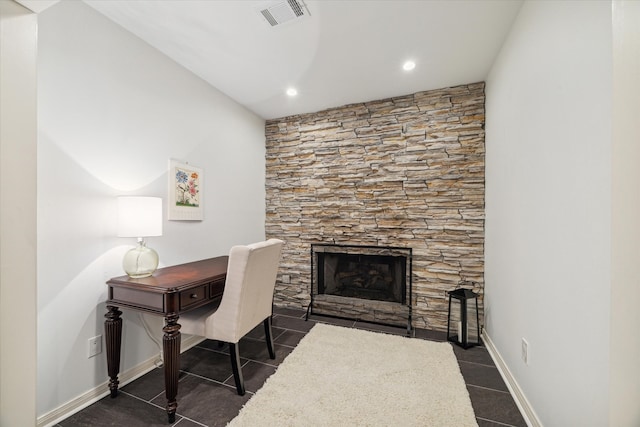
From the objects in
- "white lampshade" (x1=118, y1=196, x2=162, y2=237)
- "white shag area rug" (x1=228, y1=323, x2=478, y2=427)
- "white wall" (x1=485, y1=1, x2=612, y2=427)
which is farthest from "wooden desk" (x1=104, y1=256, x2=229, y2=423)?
"white wall" (x1=485, y1=1, x2=612, y2=427)

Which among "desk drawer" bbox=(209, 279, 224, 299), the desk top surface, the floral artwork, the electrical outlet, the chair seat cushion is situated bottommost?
the electrical outlet

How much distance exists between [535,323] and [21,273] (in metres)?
2.36

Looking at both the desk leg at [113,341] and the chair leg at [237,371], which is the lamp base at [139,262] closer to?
the desk leg at [113,341]

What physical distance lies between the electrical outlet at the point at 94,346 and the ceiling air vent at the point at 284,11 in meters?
2.42

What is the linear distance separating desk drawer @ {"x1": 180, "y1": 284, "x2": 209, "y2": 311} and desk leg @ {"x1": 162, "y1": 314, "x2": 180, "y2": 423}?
0.31 ft

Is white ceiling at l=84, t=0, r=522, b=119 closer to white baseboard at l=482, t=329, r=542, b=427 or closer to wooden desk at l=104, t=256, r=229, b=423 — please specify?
wooden desk at l=104, t=256, r=229, b=423

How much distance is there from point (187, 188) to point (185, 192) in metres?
0.04

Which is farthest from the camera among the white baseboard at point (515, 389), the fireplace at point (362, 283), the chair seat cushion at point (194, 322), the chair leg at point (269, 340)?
the fireplace at point (362, 283)

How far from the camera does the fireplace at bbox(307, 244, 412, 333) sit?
117 inches

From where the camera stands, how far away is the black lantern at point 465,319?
7.85ft

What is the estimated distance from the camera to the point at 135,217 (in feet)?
5.60

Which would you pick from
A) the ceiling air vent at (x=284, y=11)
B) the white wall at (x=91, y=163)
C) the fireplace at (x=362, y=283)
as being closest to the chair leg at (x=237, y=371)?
the white wall at (x=91, y=163)

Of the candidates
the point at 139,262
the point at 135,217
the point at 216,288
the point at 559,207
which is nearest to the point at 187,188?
the point at 135,217

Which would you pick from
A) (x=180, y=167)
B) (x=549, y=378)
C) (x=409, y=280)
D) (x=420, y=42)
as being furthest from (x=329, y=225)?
(x=549, y=378)
